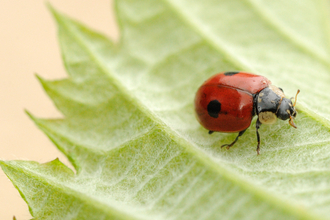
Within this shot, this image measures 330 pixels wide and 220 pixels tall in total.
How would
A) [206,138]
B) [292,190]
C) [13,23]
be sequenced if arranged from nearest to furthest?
[292,190] → [206,138] → [13,23]

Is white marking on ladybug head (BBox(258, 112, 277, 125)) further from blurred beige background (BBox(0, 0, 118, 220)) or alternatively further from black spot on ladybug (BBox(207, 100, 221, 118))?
blurred beige background (BBox(0, 0, 118, 220))

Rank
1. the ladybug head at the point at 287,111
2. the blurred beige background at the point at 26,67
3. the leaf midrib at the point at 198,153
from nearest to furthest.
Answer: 1. the leaf midrib at the point at 198,153
2. the ladybug head at the point at 287,111
3. the blurred beige background at the point at 26,67

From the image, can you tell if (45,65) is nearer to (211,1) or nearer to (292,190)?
(211,1)

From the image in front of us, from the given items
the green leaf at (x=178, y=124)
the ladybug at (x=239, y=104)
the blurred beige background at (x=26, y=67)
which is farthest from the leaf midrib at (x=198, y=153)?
the blurred beige background at (x=26, y=67)

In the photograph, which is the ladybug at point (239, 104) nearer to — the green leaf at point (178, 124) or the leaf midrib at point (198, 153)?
the green leaf at point (178, 124)

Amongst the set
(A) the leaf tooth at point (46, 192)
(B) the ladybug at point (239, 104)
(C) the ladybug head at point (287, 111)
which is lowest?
(C) the ladybug head at point (287, 111)

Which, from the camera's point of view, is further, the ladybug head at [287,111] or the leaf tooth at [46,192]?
the ladybug head at [287,111]

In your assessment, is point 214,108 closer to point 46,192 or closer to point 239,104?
point 239,104

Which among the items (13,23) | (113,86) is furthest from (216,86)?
(13,23)
